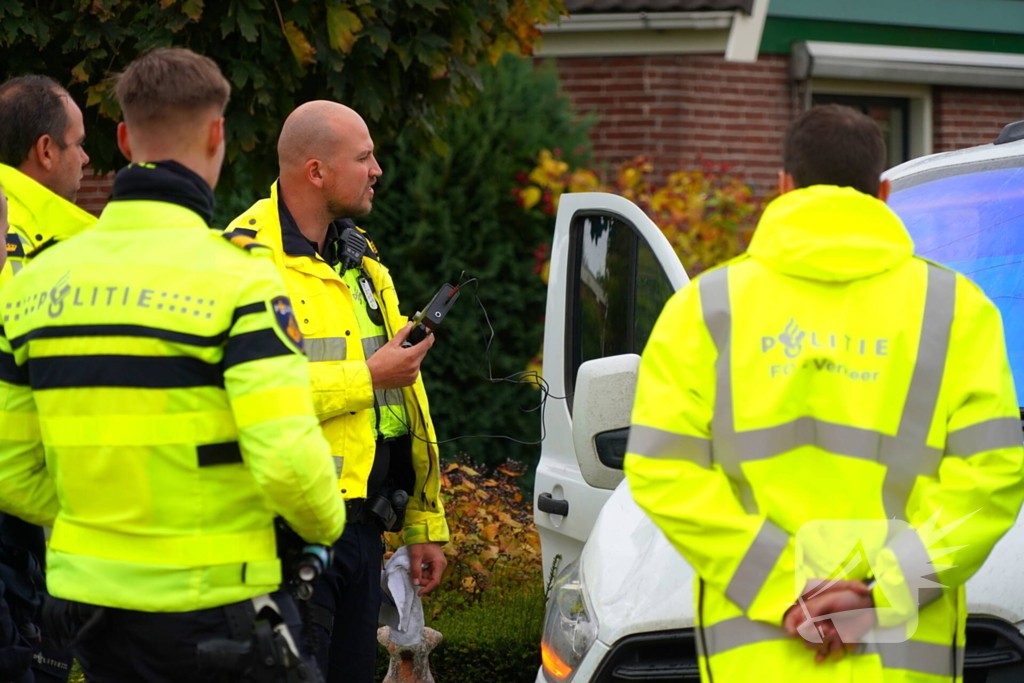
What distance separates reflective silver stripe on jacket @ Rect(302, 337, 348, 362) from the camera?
3.37 meters

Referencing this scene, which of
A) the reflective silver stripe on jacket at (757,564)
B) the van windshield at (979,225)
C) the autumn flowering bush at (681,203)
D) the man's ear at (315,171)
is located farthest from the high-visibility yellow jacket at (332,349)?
the autumn flowering bush at (681,203)

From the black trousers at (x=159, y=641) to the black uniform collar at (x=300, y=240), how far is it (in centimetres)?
125

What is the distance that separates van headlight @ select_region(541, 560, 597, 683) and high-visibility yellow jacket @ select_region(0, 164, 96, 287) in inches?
66.2

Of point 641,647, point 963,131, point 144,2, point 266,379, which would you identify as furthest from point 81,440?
point 963,131

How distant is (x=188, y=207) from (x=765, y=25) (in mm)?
8511

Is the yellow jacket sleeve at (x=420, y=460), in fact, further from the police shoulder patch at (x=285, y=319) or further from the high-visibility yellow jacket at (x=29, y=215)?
the police shoulder patch at (x=285, y=319)

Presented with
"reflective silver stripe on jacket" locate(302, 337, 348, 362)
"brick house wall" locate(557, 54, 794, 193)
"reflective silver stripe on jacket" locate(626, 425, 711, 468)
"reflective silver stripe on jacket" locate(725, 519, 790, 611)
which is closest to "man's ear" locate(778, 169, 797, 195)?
"reflective silver stripe on jacket" locate(626, 425, 711, 468)

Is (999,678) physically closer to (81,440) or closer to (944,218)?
(944,218)

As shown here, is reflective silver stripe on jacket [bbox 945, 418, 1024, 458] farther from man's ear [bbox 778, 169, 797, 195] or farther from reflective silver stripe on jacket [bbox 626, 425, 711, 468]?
man's ear [bbox 778, 169, 797, 195]

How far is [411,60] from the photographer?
5.39 m

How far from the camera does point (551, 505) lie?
4184mm

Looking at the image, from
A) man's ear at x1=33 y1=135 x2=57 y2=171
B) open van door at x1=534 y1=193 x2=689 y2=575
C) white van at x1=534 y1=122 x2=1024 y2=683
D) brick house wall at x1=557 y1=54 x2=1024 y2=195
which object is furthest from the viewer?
brick house wall at x1=557 y1=54 x2=1024 y2=195

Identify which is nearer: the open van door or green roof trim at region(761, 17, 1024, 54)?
the open van door

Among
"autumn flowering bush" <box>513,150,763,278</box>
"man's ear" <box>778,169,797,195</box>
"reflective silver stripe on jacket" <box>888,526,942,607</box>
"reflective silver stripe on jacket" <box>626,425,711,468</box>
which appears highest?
"man's ear" <box>778,169,797,195</box>
